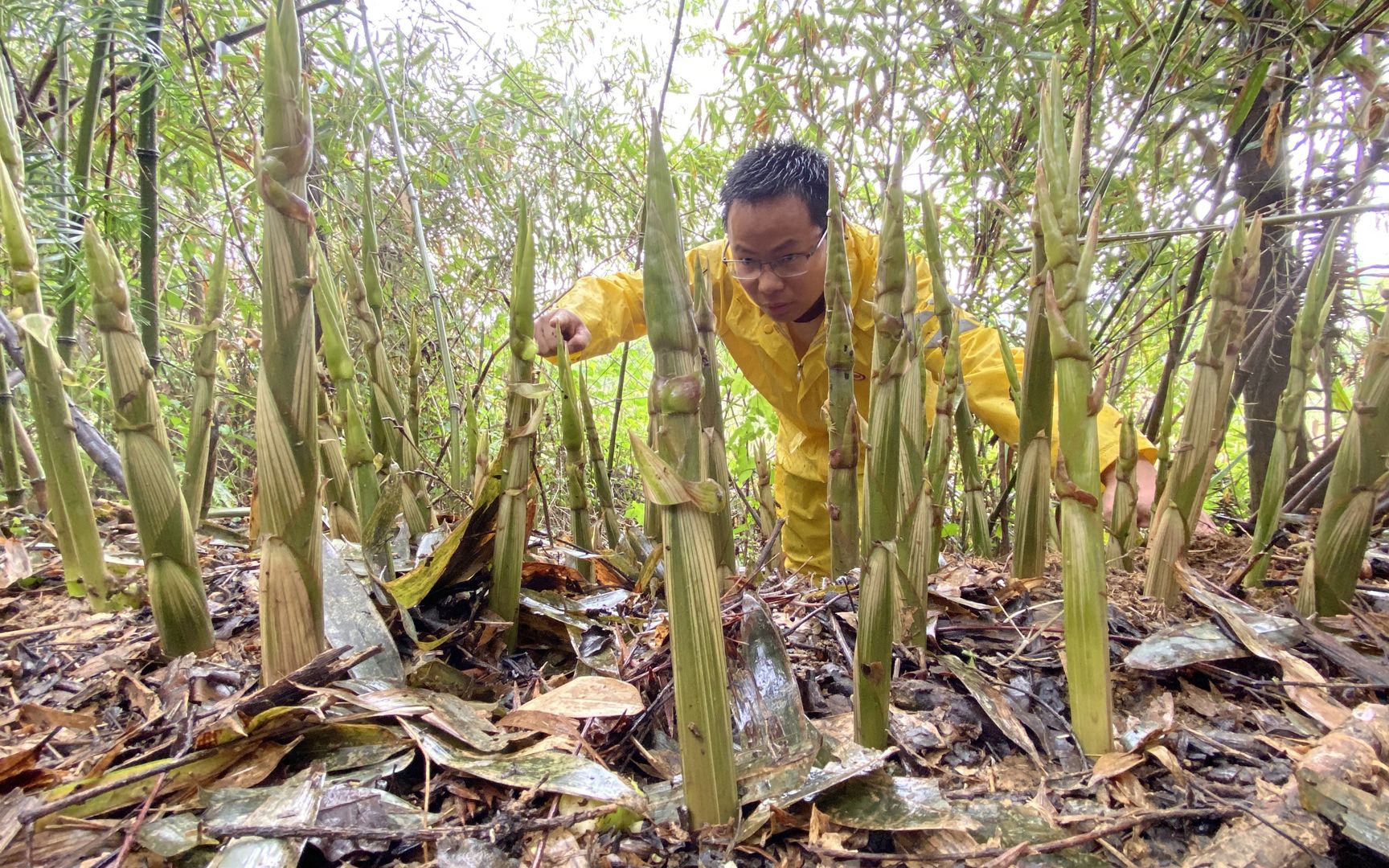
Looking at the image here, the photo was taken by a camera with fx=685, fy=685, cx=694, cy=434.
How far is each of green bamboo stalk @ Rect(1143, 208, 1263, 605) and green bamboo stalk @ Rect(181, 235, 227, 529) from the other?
1.06 meters

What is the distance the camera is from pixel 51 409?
76 centimetres

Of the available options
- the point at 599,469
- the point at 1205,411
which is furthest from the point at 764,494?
the point at 1205,411

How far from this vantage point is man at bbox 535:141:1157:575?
1393 mm

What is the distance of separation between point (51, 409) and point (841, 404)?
2.92ft

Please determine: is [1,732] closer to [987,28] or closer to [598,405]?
[987,28]

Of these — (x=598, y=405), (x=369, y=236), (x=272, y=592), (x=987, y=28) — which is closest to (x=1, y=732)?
(x=272, y=592)

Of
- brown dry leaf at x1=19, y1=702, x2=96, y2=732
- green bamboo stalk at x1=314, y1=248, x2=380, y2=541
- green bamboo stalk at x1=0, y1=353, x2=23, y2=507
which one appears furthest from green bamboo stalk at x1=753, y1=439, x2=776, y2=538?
green bamboo stalk at x1=0, y1=353, x2=23, y2=507

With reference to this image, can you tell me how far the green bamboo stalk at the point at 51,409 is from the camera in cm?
72

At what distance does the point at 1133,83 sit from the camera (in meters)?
1.43

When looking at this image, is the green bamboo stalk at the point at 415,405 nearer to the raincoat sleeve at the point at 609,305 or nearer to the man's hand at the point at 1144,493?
the raincoat sleeve at the point at 609,305

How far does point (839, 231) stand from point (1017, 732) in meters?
0.50

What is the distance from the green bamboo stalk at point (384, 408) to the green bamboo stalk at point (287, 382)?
378mm

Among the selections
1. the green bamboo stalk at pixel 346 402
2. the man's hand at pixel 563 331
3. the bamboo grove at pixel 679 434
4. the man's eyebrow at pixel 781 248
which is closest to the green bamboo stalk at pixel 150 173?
the bamboo grove at pixel 679 434

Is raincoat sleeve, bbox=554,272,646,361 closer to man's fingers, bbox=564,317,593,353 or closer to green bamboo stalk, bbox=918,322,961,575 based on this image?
man's fingers, bbox=564,317,593,353
